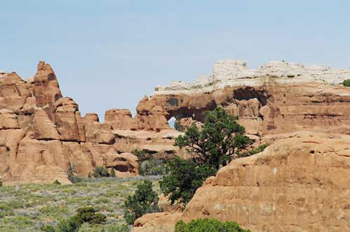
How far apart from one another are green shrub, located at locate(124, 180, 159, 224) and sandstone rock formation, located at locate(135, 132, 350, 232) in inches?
848

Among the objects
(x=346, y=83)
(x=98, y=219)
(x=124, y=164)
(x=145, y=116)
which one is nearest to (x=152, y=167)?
(x=124, y=164)

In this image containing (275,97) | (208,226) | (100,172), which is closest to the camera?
(208,226)

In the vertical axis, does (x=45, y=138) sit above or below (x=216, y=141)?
below

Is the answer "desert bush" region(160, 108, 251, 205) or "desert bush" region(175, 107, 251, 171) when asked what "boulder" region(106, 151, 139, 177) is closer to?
"desert bush" region(160, 108, 251, 205)

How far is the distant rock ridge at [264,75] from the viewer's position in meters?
134

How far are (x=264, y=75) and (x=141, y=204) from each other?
8047 cm

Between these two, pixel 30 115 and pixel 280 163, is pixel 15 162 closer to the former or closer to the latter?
pixel 30 115

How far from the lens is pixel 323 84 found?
12862cm

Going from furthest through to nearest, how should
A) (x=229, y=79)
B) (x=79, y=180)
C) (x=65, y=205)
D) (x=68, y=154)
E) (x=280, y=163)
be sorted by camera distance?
(x=229, y=79) < (x=68, y=154) < (x=79, y=180) < (x=65, y=205) < (x=280, y=163)

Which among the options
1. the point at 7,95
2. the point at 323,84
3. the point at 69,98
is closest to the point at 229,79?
the point at 323,84

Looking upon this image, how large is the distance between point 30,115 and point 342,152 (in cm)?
9035

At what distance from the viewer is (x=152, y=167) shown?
126 meters

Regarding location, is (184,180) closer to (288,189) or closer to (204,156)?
(204,156)

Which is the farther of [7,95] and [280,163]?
[7,95]
